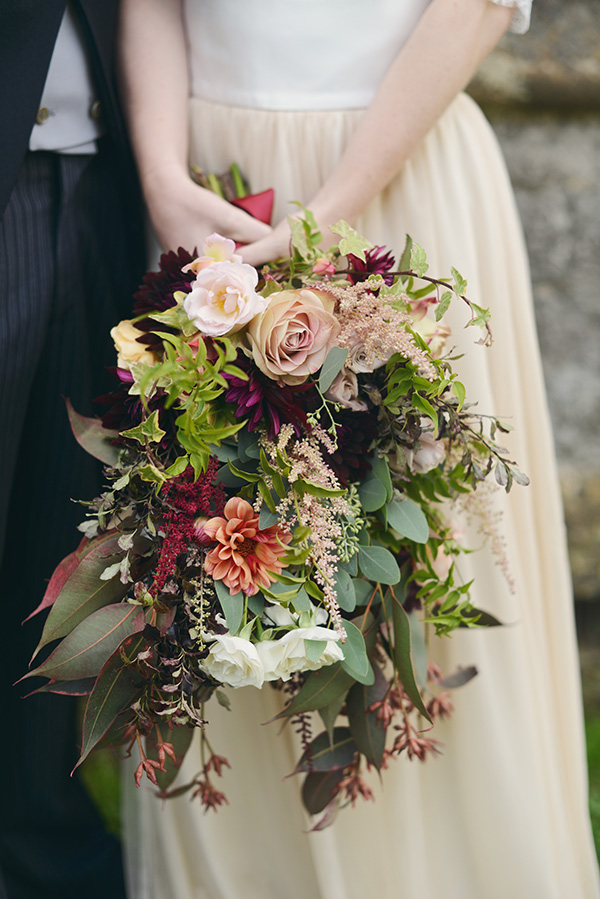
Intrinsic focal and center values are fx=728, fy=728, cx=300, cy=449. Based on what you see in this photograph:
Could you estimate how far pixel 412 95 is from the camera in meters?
1.05

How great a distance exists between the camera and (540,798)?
1189mm

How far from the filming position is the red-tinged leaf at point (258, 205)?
1.10 meters

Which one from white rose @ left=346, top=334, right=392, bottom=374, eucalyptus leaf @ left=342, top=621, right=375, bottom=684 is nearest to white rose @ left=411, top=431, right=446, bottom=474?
white rose @ left=346, top=334, right=392, bottom=374

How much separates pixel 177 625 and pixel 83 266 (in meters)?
0.67

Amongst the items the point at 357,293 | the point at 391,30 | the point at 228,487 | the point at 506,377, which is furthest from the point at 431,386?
the point at 391,30

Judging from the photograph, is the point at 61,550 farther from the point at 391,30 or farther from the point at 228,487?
the point at 391,30

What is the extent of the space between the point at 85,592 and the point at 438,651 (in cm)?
68

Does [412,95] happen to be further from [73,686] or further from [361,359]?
[73,686]

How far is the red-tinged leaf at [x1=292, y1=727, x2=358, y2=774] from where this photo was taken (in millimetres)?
981

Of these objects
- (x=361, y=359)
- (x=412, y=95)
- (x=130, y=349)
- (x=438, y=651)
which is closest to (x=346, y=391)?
(x=361, y=359)

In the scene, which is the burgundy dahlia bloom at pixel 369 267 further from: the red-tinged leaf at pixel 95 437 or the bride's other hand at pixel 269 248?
the red-tinged leaf at pixel 95 437

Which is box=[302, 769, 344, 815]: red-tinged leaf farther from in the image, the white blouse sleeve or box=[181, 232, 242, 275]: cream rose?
the white blouse sleeve

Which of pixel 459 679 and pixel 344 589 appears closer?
pixel 344 589

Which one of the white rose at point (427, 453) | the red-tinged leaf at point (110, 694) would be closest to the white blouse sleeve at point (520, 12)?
the white rose at point (427, 453)
